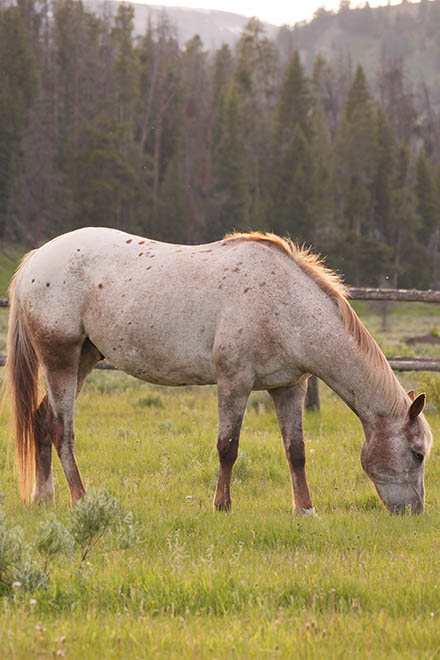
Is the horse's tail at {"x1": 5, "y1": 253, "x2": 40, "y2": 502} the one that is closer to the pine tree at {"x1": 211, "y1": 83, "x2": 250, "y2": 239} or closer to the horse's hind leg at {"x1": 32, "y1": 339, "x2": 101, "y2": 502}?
the horse's hind leg at {"x1": 32, "y1": 339, "x2": 101, "y2": 502}

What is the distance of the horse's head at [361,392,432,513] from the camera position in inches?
193

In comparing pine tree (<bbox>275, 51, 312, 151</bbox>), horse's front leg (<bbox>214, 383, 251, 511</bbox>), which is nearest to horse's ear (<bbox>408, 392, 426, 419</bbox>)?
horse's front leg (<bbox>214, 383, 251, 511</bbox>)

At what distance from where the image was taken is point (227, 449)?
504cm

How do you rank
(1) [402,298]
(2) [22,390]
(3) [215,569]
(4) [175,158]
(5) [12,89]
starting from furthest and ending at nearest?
(4) [175,158] → (5) [12,89] → (1) [402,298] → (2) [22,390] → (3) [215,569]

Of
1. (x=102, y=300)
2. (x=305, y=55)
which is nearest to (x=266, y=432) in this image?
Answer: (x=102, y=300)

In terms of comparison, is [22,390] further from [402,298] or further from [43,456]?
[402,298]

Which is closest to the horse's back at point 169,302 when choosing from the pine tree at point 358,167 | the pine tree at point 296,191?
the pine tree at point 296,191

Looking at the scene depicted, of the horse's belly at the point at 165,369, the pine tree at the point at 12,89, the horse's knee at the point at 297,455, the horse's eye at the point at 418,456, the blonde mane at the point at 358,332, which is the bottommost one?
the horse's knee at the point at 297,455

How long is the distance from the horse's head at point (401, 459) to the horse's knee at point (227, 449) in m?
0.88

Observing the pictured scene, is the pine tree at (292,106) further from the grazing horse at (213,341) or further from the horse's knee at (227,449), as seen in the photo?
the horse's knee at (227,449)

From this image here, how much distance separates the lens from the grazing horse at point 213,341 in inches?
195

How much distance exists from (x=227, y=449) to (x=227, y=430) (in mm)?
128

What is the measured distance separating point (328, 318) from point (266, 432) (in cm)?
313

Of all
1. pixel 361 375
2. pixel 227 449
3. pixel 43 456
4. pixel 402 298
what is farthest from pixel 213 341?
pixel 402 298
